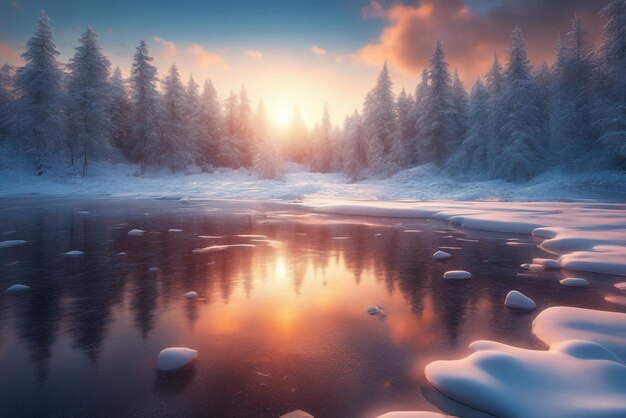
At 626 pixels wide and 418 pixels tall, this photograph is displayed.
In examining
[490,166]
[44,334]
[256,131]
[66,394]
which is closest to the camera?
[66,394]

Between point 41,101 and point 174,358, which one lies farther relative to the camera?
point 41,101

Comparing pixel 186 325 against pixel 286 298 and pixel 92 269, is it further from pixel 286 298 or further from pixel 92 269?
pixel 92 269

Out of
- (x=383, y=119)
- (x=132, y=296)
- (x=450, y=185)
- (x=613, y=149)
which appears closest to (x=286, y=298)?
(x=132, y=296)

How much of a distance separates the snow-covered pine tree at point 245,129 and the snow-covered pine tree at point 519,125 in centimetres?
3498

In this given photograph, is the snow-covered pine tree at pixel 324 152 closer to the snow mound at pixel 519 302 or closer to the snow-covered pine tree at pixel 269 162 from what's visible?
the snow-covered pine tree at pixel 269 162

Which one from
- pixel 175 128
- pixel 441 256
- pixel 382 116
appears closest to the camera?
pixel 441 256

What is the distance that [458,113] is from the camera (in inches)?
1769

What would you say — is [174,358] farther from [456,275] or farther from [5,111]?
[5,111]

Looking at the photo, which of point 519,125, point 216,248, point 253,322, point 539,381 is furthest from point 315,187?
point 539,381

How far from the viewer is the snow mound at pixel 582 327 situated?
409 centimetres

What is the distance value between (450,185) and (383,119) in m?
20.3

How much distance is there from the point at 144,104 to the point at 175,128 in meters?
4.19

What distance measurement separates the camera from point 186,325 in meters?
4.76

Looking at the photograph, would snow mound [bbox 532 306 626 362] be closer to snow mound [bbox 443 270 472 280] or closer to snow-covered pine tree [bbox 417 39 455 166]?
snow mound [bbox 443 270 472 280]
